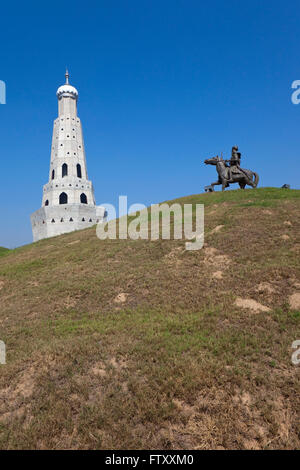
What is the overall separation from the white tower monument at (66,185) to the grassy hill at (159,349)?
3993 centimetres

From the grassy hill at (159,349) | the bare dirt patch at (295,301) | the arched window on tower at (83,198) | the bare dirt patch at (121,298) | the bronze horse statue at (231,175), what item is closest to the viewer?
the grassy hill at (159,349)

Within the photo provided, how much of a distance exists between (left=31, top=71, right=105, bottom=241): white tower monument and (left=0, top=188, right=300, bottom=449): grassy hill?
3993cm

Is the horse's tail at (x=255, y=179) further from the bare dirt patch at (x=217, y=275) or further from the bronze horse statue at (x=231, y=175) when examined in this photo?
the bare dirt patch at (x=217, y=275)

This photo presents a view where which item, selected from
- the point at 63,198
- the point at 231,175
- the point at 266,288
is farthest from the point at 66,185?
the point at 266,288

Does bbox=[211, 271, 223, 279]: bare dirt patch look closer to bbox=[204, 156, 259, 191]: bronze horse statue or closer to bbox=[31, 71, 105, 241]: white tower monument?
bbox=[204, 156, 259, 191]: bronze horse statue

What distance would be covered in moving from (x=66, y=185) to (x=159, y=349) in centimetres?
5396

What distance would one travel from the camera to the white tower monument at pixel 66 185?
179ft

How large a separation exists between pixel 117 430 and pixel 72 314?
603 centimetres

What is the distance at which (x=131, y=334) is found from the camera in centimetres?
894

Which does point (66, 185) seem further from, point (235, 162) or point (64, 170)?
point (235, 162)

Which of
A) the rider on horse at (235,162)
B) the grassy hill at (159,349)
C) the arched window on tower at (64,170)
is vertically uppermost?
the arched window on tower at (64,170)

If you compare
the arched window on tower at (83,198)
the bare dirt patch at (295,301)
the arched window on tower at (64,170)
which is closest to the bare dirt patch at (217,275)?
the bare dirt patch at (295,301)
